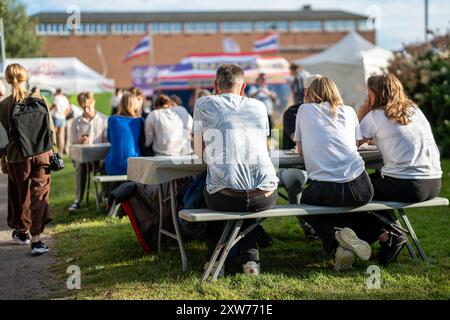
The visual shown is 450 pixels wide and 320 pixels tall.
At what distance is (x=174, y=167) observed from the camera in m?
5.28

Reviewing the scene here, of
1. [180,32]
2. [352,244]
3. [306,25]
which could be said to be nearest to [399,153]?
[352,244]

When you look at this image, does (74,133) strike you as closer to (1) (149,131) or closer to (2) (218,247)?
(1) (149,131)

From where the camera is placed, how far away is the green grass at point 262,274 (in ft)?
15.3

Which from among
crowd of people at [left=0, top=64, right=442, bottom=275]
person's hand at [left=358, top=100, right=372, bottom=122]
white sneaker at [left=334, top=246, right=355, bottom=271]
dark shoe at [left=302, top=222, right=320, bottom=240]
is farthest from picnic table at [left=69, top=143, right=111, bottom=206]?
white sneaker at [left=334, top=246, right=355, bottom=271]

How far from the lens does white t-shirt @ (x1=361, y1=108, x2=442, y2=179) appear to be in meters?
5.48

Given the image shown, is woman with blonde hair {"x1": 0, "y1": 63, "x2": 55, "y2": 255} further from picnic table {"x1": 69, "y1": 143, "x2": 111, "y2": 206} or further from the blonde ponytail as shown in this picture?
picnic table {"x1": 69, "y1": 143, "x2": 111, "y2": 206}

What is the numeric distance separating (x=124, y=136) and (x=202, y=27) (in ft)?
255

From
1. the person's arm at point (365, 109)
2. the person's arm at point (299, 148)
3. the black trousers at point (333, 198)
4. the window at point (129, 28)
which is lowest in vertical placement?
the black trousers at point (333, 198)

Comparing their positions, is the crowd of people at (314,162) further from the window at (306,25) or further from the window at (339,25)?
the window at (339,25)

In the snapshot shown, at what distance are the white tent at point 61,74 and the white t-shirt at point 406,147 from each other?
20.4m

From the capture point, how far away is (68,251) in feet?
21.4

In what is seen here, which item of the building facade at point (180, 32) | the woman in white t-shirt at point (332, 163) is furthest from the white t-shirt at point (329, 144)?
the building facade at point (180, 32)
